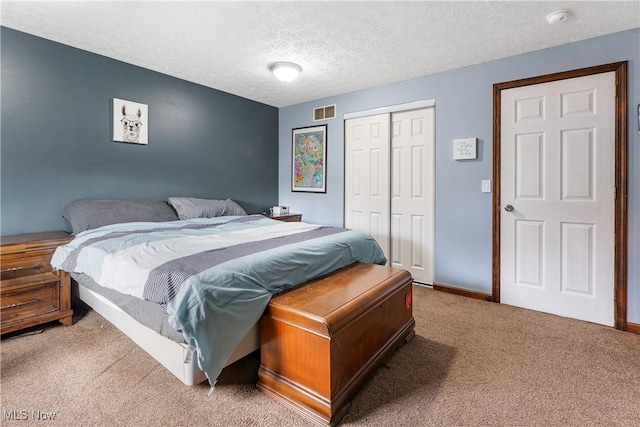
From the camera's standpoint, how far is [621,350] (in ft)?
7.01

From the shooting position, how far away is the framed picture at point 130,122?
10.2 feet

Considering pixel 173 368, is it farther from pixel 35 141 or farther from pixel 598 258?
pixel 598 258

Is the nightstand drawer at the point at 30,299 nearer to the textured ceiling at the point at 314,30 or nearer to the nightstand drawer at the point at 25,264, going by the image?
the nightstand drawer at the point at 25,264

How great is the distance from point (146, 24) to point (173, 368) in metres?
2.41

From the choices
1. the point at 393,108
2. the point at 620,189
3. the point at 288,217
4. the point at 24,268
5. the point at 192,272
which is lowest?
the point at 24,268

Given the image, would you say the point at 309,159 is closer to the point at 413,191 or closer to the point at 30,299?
the point at 413,191

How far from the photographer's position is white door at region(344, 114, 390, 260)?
12.6 ft

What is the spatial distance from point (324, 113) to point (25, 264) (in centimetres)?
342

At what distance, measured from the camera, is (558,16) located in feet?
7.29

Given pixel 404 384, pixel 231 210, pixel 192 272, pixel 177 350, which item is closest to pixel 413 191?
pixel 231 210

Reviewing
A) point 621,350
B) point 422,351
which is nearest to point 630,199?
point 621,350

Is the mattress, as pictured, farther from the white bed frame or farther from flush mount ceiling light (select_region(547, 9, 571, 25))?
flush mount ceiling light (select_region(547, 9, 571, 25))

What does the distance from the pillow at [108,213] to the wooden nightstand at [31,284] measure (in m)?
0.18

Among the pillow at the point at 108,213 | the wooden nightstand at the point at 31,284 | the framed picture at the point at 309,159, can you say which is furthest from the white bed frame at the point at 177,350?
the framed picture at the point at 309,159
